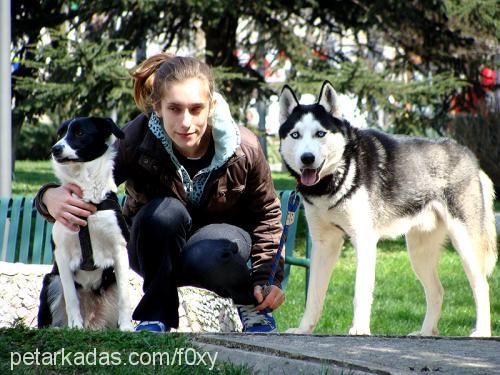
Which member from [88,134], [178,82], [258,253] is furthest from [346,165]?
[88,134]

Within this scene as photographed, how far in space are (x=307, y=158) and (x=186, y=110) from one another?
805 millimetres

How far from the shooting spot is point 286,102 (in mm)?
4617

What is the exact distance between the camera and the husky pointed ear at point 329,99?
449 cm

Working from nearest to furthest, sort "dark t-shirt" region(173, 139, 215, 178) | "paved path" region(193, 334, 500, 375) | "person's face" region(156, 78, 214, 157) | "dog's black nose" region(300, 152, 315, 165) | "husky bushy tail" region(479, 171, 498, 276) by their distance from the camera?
"paved path" region(193, 334, 500, 375) < "person's face" region(156, 78, 214, 157) < "dark t-shirt" region(173, 139, 215, 178) < "dog's black nose" region(300, 152, 315, 165) < "husky bushy tail" region(479, 171, 498, 276)

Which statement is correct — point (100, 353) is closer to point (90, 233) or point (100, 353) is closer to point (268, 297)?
point (90, 233)

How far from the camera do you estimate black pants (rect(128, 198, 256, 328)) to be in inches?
157

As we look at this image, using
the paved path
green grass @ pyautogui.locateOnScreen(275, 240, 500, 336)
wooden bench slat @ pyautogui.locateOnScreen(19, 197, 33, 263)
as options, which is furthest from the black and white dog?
wooden bench slat @ pyautogui.locateOnScreen(19, 197, 33, 263)

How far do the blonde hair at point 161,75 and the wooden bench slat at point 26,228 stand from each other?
2456mm

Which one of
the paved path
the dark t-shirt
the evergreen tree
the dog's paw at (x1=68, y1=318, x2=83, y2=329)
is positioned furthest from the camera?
the evergreen tree

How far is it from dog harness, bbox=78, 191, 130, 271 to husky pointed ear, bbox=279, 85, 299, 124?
1.24m

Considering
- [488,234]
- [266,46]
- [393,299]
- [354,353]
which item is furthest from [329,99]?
[266,46]

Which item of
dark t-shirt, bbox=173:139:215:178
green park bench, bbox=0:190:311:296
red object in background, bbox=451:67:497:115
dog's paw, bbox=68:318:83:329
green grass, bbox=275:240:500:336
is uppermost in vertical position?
red object in background, bbox=451:67:497:115

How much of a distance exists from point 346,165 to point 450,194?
85 cm

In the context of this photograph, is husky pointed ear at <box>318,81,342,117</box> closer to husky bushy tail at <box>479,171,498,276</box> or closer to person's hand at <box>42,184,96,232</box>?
husky bushy tail at <box>479,171,498,276</box>
